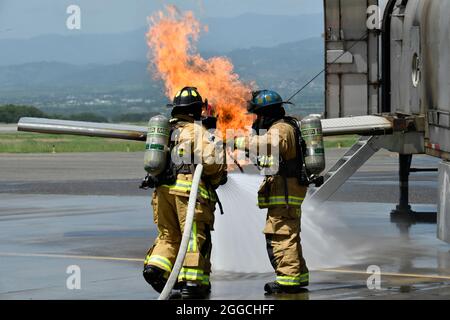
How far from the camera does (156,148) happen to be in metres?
12.6

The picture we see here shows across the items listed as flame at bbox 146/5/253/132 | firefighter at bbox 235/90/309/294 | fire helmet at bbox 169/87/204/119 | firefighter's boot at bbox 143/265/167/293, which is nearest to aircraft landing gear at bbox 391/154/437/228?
flame at bbox 146/5/253/132

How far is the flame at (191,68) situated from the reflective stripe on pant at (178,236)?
10.5ft

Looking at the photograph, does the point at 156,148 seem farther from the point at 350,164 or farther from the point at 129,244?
the point at 350,164

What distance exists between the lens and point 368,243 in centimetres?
1738

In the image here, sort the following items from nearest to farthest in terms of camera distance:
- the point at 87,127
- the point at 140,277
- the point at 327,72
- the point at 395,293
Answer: the point at 395,293
the point at 140,277
the point at 87,127
the point at 327,72

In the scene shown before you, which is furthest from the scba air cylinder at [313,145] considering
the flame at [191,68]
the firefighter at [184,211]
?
the flame at [191,68]

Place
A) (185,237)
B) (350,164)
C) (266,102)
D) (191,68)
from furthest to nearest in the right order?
(350,164) → (191,68) → (266,102) → (185,237)

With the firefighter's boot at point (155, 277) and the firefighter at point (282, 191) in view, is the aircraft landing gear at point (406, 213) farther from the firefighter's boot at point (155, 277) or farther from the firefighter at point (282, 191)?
the firefighter's boot at point (155, 277)

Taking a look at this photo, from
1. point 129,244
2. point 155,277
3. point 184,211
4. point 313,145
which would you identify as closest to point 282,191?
point 313,145

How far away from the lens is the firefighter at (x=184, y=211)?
12.6m

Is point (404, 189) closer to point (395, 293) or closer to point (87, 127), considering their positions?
point (87, 127)

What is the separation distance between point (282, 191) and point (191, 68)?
15.4ft

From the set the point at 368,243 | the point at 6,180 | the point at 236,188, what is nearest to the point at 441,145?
the point at 368,243
